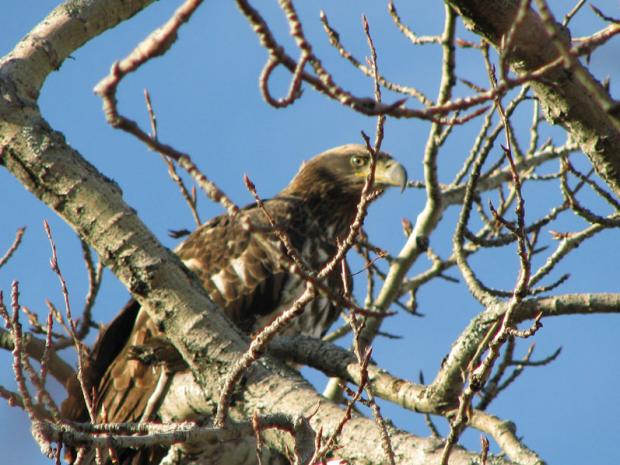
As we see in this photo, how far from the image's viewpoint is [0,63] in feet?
14.2

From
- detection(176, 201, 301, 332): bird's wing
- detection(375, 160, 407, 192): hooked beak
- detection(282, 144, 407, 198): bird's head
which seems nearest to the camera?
detection(176, 201, 301, 332): bird's wing

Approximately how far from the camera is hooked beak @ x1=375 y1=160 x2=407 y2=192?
23.2ft

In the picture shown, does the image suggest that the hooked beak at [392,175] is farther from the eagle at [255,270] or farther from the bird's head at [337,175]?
the bird's head at [337,175]

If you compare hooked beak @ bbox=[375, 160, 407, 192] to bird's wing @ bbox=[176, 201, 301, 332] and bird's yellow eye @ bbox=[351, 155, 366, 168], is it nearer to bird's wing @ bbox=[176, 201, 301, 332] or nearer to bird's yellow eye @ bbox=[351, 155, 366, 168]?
bird's yellow eye @ bbox=[351, 155, 366, 168]

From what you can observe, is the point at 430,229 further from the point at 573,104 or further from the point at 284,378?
the point at 573,104

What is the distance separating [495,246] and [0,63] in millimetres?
2598

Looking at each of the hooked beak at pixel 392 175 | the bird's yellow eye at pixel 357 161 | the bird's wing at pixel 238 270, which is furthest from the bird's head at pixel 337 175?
the bird's wing at pixel 238 270

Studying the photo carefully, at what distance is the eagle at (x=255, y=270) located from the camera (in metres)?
5.65

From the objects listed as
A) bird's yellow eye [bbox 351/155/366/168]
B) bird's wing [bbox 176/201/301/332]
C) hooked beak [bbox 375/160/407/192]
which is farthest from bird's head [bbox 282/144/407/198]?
bird's wing [bbox 176/201/301/332]

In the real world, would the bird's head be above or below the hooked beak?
above

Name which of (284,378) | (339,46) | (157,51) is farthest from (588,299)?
(157,51)

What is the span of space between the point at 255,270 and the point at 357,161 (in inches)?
67.9

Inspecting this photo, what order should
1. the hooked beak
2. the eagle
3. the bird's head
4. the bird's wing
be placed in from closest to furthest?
the eagle → the bird's wing → the hooked beak → the bird's head

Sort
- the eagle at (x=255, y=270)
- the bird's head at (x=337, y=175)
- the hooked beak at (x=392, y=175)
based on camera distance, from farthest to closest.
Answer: the bird's head at (x=337, y=175) → the hooked beak at (x=392, y=175) → the eagle at (x=255, y=270)
